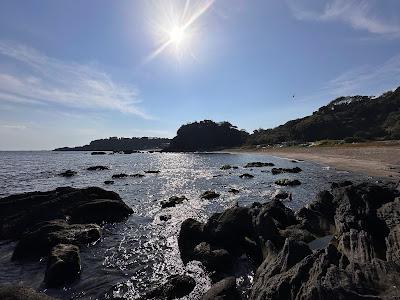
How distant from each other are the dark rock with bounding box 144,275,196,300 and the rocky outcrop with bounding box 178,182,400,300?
8.40ft

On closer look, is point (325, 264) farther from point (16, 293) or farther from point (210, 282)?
point (16, 293)

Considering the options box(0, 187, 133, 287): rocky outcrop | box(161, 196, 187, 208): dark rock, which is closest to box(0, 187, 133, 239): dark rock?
box(0, 187, 133, 287): rocky outcrop

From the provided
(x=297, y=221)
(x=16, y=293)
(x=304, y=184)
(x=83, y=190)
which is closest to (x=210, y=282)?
(x=16, y=293)

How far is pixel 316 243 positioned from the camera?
19.7 meters

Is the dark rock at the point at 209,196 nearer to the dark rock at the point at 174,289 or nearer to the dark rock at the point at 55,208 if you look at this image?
the dark rock at the point at 55,208

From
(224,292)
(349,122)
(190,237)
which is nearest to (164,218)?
(190,237)

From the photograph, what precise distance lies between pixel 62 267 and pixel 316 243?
13.8 m

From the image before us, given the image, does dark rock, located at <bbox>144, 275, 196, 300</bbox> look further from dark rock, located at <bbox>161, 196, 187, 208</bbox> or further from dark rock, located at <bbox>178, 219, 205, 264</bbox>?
dark rock, located at <bbox>161, 196, 187, 208</bbox>

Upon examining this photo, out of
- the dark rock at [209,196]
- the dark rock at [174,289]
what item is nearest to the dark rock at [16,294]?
the dark rock at [174,289]

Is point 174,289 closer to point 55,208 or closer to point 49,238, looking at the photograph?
point 49,238

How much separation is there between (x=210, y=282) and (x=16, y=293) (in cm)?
860

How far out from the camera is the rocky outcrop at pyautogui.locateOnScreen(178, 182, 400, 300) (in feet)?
34.2

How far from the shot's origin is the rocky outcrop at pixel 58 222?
18922 mm

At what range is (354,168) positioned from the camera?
6606 cm
